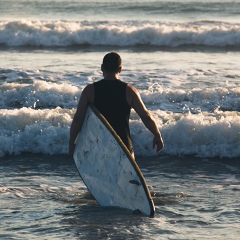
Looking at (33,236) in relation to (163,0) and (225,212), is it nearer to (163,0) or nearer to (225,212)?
(225,212)

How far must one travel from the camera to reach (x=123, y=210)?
8062mm

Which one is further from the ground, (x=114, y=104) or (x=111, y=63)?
(x=111, y=63)

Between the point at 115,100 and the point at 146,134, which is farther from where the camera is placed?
the point at 146,134

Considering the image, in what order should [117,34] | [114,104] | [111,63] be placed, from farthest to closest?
[117,34], [114,104], [111,63]

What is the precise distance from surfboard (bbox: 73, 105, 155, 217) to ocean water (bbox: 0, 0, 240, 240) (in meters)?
0.16

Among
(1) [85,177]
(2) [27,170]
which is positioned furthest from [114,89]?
(2) [27,170]

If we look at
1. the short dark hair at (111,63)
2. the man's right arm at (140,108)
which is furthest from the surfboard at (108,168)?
the short dark hair at (111,63)

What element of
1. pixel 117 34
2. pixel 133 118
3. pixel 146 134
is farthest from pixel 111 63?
pixel 117 34

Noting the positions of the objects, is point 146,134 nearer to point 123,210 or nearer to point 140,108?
point 123,210

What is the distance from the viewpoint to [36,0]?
4091 centimetres

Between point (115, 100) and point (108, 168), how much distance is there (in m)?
0.74

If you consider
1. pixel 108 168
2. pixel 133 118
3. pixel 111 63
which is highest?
pixel 111 63

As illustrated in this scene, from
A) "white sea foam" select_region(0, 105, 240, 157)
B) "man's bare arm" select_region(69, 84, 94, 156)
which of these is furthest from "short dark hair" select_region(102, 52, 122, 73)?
"white sea foam" select_region(0, 105, 240, 157)

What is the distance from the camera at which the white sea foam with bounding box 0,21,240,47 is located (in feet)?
90.1
